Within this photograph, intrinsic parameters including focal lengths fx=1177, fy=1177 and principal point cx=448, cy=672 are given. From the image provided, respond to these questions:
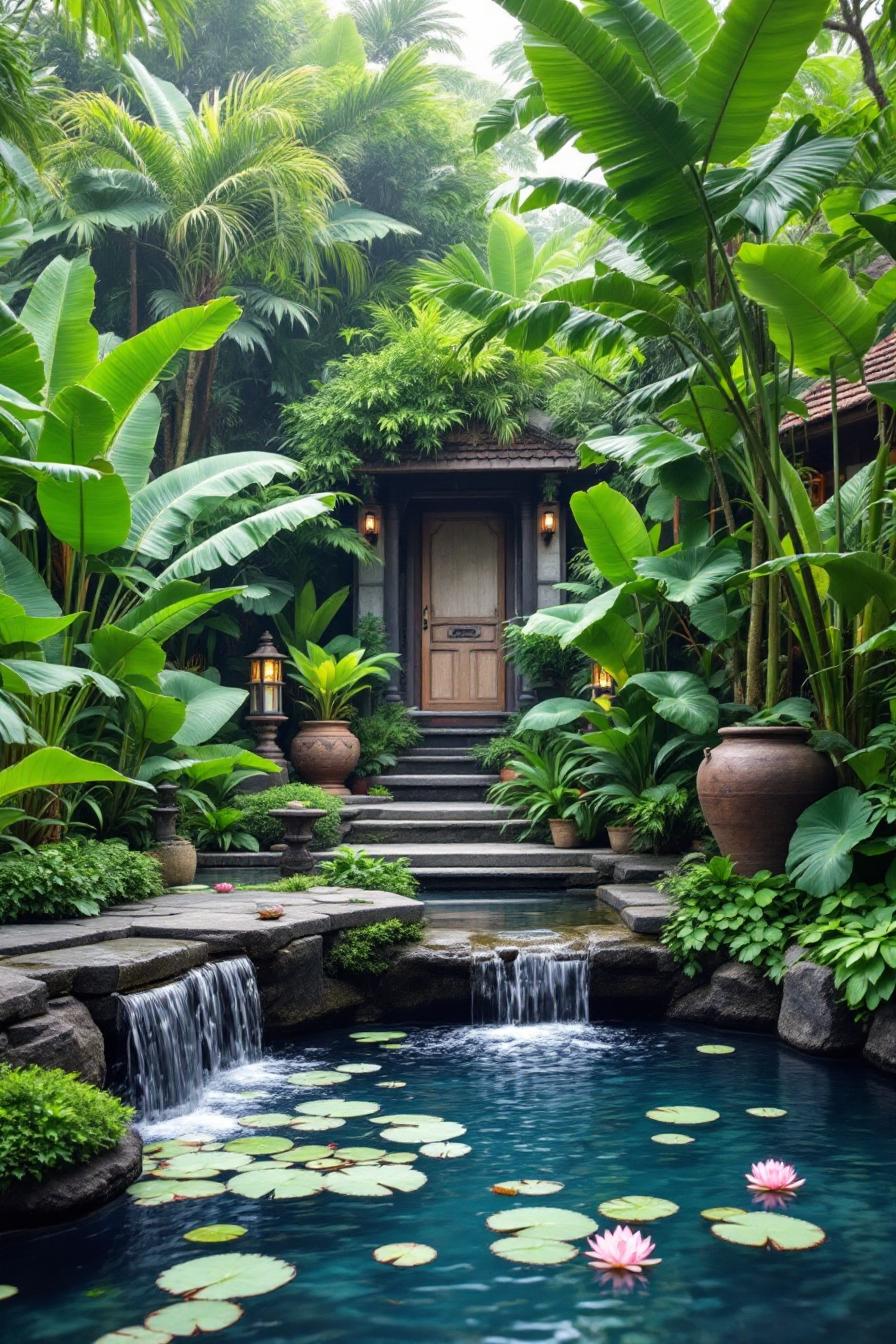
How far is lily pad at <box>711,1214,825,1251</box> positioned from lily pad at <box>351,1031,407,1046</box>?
8.29 ft

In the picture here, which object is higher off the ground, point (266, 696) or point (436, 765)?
point (266, 696)

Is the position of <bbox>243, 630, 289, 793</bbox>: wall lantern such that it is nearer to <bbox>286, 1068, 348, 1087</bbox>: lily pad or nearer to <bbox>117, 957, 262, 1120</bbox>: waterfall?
<bbox>117, 957, 262, 1120</bbox>: waterfall

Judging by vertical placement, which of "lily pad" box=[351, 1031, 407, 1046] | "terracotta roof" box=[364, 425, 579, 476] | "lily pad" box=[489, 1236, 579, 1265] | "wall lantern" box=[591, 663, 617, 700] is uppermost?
"terracotta roof" box=[364, 425, 579, 476]

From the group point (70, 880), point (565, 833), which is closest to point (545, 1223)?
point (70, 880)

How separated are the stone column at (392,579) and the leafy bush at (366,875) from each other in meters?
5.21

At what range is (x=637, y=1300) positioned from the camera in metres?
2.83

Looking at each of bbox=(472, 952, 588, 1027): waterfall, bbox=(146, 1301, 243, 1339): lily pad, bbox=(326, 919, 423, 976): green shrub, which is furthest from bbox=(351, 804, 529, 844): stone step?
bbox=(146, 1301, 243, 1339): lily pad

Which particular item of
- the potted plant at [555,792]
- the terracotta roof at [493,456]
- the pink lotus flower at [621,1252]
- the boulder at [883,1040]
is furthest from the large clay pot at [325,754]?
the pink lotus flower at [621,1252]

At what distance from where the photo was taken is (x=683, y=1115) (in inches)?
169

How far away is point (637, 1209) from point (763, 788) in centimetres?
292

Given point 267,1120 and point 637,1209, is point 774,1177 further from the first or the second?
point 267,1120

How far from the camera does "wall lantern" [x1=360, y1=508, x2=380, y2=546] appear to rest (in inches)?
496

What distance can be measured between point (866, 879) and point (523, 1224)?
310 cm

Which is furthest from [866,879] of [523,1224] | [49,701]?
[49,701]
